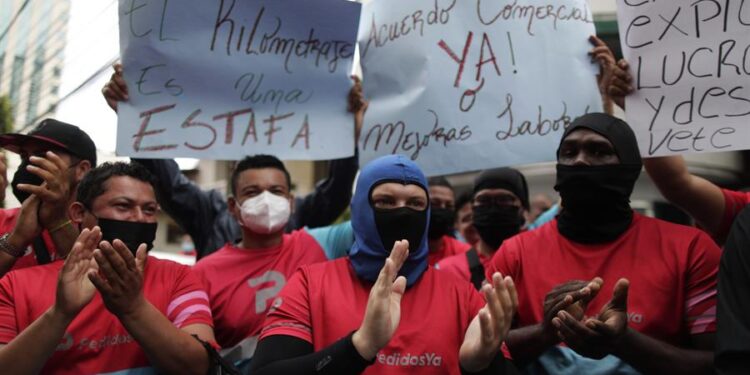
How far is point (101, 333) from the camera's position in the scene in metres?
2.59

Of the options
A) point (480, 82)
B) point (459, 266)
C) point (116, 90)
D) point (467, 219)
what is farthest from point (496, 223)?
point (116, 90)

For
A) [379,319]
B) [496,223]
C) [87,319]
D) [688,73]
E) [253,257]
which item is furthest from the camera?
[496,223]

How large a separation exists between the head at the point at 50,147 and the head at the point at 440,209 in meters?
2.15

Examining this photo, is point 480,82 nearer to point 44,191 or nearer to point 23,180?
point 44,191

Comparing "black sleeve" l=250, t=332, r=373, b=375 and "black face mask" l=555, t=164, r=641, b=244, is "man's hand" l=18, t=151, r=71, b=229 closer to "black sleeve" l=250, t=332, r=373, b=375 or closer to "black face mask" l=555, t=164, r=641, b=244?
"black sleeve" l=250, t=332, r=373, b=375

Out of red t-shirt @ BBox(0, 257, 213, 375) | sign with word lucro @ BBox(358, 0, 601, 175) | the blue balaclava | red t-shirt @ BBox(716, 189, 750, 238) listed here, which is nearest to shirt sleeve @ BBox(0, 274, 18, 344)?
red t-shirt @ BBox(0, 257, 213, 375)

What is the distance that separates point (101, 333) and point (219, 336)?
0.70 meters

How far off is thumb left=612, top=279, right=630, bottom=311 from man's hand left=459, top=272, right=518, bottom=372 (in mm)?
343

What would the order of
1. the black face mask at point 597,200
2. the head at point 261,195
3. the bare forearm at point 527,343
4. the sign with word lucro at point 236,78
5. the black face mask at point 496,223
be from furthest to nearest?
the black face mask at point 496,223 → the head at point 261,195 → the sign with word lucro at point 236,78 → the black face mask at point 597,200 → the bare forearm at point 527,343

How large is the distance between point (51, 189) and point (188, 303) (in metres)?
0.75

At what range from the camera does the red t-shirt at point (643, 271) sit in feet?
8.25

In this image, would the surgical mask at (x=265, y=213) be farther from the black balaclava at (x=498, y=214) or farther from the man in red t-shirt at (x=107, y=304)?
the black balaclava at (x=498, y=214)

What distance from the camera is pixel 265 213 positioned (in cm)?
353

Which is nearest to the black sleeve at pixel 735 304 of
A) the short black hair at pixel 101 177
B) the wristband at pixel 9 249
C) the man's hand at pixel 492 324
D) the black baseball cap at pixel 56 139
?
the man's hand at pixel 492 324
